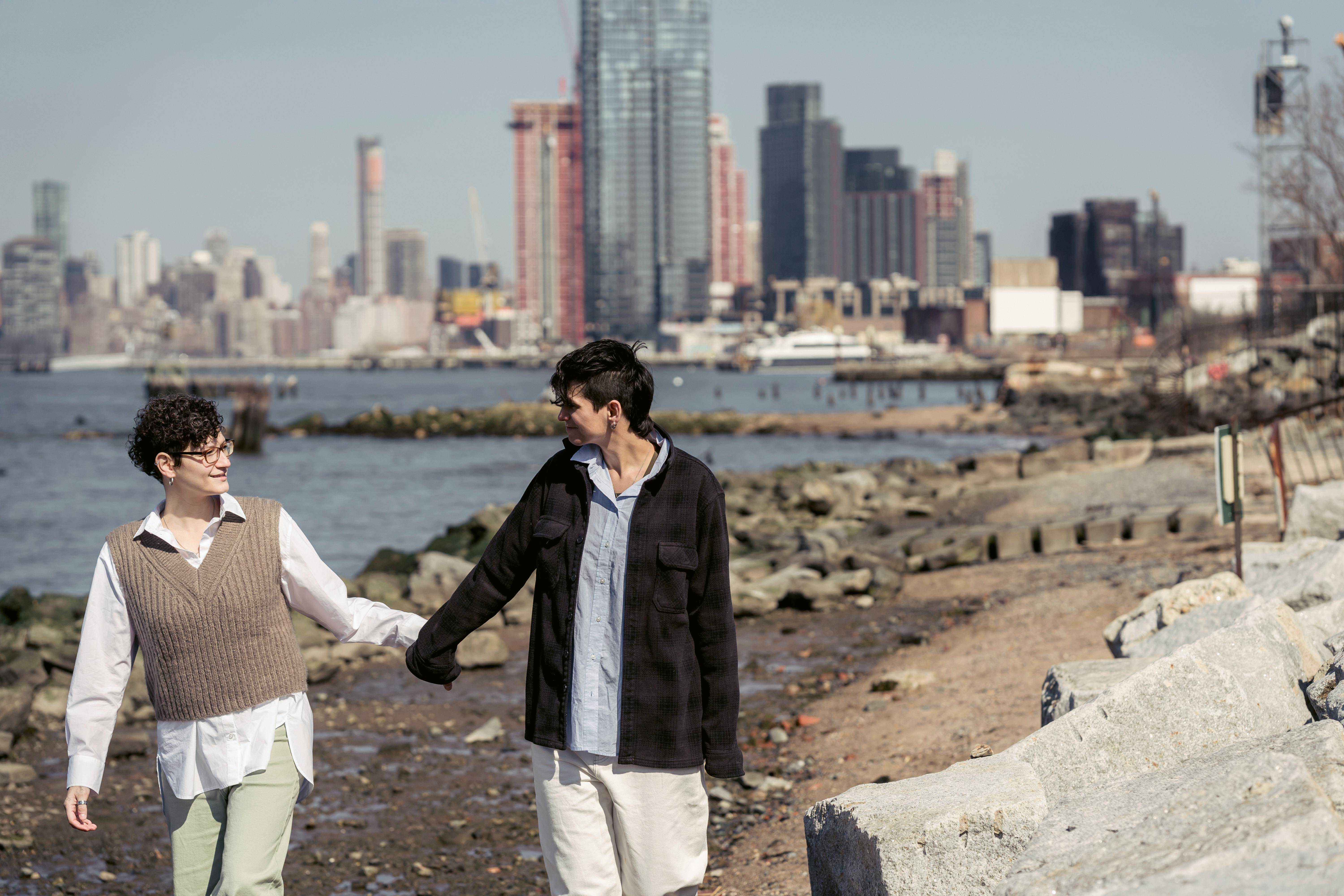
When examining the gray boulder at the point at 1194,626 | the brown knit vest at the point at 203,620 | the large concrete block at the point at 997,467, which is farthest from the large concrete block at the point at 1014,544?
the brown knit vest at the point at 203,620

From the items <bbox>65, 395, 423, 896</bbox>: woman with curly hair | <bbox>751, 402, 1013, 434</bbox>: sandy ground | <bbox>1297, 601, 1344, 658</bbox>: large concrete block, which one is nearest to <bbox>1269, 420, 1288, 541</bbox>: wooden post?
<bbox>1297, 601, 1344, 658</bbox>: large concrete block

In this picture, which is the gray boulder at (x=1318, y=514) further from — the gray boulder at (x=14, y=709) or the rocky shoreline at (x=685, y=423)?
the rocky shoreline at (x=685, y=423)

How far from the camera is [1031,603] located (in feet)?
37.5

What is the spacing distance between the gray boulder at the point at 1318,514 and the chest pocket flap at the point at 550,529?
24.0 feet

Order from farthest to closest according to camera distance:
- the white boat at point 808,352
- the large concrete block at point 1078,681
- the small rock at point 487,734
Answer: the white boat at point 808,352, the small rock at point 487,734, the large concrete block at point 1078,681

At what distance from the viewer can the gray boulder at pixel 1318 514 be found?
9656mm

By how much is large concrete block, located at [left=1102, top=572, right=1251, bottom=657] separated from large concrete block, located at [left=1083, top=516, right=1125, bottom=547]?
23.5ft

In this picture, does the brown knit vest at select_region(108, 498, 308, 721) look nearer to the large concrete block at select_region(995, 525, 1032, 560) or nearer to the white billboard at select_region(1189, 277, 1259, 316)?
the large concrete block at select_region(995, 525, 1032, 560)

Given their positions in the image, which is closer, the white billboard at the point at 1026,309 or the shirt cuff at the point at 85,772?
the shirt cuff at the point at 85,772

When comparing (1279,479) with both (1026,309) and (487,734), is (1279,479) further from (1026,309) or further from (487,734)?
(1026,309)

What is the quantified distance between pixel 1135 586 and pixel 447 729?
5533 millimetres

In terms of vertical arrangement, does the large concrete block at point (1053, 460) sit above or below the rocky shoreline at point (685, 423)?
above

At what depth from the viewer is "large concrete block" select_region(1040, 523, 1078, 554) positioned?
14320 millimetres

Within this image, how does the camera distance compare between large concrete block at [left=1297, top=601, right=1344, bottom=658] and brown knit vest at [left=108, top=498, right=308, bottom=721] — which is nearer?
brown knit vest at [left=108, top=498, right=308, bottom=721]
